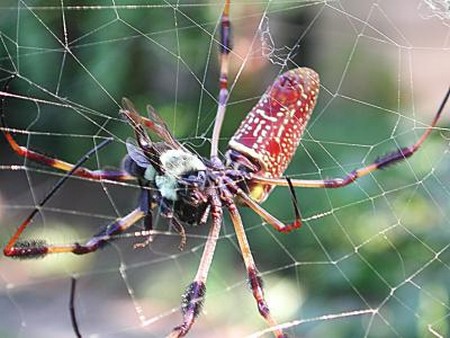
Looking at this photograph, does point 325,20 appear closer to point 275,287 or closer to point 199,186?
point 275,287

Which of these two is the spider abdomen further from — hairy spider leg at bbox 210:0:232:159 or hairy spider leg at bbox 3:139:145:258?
hairy spider leg at bbox 3:139:145:258

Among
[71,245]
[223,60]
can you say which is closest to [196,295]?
[71,245]

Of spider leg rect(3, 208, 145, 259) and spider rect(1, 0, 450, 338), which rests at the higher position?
spider rect(1, 0, 450, 338)

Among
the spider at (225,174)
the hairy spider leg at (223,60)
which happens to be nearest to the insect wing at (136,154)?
the spider at (225,174)

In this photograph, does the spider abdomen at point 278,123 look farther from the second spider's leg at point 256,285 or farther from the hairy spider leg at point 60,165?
the hairy spider leg at point 60,165

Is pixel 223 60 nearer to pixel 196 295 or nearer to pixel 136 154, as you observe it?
pixel 136 154

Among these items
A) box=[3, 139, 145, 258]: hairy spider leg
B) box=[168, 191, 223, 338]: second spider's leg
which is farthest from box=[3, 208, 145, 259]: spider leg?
box=[168, 191, 223, 338]: second spider's leg

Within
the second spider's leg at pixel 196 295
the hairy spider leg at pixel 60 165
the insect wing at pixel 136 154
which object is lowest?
the second spider's leg at pixel 196 295

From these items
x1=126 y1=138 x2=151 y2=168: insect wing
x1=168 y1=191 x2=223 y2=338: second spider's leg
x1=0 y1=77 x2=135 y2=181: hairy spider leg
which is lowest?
x1=168 y1=191 x2=223 y2=338: second spider's leg

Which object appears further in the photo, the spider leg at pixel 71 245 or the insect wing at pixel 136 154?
the spider leg at pixel 71 245
